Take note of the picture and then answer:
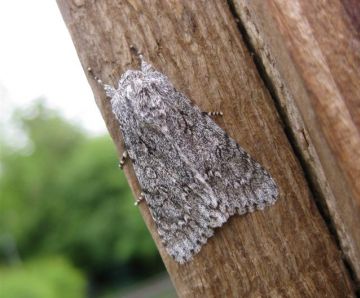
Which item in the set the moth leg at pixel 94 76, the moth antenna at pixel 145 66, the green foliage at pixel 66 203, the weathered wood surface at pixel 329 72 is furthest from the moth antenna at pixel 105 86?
the green foliage at pixel 66 203

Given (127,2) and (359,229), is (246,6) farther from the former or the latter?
(359,229)

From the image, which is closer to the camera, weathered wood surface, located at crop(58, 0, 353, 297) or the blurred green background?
weathered wood surface, located at crop(58, 0, 353, 297)

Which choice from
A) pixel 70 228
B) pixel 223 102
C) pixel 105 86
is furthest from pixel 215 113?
pixel 70 228

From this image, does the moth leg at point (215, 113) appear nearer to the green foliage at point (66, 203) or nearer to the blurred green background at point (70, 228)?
the blurred green background at point (70, 228)

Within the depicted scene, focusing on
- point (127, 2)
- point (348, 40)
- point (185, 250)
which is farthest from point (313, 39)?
point (185, 250)

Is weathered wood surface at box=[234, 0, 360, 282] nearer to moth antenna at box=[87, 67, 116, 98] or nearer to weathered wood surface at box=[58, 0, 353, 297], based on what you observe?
weathered wood surface at box=[58, 0, 353, 297]

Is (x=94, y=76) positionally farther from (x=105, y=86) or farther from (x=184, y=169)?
(x=184, y=169)

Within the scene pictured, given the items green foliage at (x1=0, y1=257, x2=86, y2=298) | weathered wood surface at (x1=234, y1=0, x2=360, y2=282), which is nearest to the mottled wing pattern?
weathered wood surface at (x1=234, y1=0, x2=360, y2=282)
